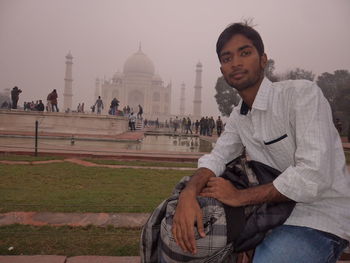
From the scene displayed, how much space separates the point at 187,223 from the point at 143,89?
60.9m

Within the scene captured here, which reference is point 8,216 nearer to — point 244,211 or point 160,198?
point 160,198

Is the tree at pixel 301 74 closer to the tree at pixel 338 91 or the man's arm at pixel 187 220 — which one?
the tree at pixel 338 91

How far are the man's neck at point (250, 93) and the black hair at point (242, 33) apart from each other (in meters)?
0.16

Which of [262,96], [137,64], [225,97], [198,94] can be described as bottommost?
[262,96]

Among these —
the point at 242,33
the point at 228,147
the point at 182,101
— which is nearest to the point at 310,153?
the point at 228,147

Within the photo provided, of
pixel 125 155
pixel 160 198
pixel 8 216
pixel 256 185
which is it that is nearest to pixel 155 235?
pixel 256 185

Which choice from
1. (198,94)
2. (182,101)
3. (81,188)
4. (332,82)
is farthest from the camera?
(182,101)

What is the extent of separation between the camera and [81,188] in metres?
4.47

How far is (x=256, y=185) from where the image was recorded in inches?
56.7

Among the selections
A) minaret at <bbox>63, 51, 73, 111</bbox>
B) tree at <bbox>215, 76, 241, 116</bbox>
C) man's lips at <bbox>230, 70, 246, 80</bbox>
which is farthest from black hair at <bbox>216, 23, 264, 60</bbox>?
minaret at <bbox>63, 51, 73, 111</bbox>

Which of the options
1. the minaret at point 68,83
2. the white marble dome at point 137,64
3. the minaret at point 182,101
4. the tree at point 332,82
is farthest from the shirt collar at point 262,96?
the minaret at point 182,101

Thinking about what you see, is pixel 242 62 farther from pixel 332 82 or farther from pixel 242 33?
pixel 332 82

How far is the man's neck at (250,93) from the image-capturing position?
1.63 meters

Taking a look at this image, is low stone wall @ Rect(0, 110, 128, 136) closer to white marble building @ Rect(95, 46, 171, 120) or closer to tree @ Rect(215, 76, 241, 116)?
tree @ Rect(215, 76, 241, 116)
